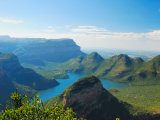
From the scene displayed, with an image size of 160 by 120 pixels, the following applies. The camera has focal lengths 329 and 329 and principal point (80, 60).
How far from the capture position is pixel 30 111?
6391cm

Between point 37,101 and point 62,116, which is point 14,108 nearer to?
point 37,101

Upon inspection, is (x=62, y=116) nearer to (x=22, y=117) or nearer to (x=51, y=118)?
(x=51, y=118)

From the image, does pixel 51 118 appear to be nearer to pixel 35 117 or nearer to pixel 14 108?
pixel 35 117

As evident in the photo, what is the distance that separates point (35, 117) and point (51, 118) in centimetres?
342

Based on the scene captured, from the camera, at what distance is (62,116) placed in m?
68.8

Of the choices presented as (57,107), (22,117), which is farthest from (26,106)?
(57,107)

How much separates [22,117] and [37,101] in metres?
4.23

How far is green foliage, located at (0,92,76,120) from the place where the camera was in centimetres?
6312

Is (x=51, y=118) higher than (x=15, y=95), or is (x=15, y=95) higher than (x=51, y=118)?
(x=15, y=95)

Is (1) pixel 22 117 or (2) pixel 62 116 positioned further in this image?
(2) pixel 62 116

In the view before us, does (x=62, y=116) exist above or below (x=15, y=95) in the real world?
below

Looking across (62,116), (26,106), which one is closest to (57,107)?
(62,116)

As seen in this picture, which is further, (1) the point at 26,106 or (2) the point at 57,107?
(2) the point at 57,107

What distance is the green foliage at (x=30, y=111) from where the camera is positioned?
2485 inches
